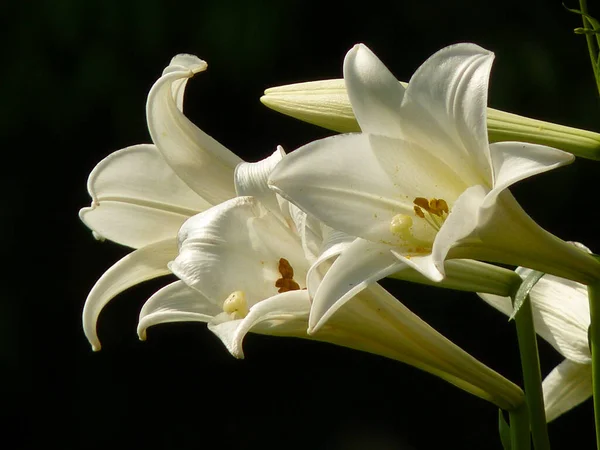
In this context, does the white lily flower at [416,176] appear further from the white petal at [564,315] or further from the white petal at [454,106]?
the white petal at [564,315]

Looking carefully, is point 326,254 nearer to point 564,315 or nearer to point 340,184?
point 340,184

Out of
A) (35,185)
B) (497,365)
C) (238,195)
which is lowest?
(497,365)

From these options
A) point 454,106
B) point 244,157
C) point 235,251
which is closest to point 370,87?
point 454,106

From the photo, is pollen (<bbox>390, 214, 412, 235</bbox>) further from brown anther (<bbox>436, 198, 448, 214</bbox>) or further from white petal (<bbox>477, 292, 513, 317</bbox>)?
white petal (<bbox>477, 292, 513, 317</bbox>)

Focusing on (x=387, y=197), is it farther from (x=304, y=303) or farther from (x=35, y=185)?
(x=35, y=185)

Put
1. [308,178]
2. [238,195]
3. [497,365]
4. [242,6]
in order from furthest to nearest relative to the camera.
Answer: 1. [497,365]
2. [242,6]
3. [238,195]
4. [308,178]

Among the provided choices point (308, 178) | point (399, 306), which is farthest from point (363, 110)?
point (399, 306)
